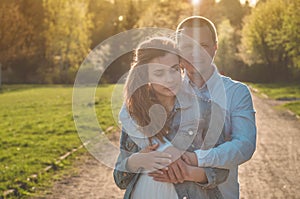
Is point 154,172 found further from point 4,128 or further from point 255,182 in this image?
point 4,128

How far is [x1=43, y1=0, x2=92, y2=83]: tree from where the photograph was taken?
5138 centimetres

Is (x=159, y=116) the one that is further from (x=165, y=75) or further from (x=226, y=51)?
(x=226, y=51)

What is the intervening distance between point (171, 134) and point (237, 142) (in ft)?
1.02

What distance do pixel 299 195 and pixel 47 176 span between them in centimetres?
375

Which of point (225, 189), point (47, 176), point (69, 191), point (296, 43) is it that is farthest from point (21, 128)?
point (296, 43)

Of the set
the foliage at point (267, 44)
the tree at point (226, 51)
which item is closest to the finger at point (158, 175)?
the foliage at point (267, 44)

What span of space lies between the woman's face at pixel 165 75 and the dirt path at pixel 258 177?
531 cm

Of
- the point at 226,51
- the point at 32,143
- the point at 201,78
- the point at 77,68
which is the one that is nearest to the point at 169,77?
the point at 201,78

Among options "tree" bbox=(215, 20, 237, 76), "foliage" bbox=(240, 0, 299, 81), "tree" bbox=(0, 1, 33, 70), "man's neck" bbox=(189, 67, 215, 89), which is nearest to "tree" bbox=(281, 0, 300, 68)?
"foliage" bbox=(240, 0, 299, 81)

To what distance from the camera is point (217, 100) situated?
297 centimetres

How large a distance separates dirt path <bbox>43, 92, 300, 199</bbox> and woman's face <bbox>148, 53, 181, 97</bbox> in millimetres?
5308

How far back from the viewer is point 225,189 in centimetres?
317

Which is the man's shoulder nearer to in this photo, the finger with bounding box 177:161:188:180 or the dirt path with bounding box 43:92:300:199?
the finger with bounding box 177:161:188:180

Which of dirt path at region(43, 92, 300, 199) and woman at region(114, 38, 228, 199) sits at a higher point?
woman at region(114, 38, 228, 199)
